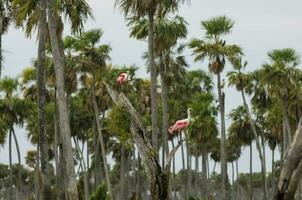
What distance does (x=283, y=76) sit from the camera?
135 ft

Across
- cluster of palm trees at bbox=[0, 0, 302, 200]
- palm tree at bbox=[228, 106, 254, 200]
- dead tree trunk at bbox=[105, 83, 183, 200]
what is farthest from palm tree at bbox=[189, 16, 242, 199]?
dead tree trunk at bbox=[105, 83, 183, 200]

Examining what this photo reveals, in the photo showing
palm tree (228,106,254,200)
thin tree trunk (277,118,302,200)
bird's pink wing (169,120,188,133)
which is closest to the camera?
thin tree trunk (277,118,302,200)

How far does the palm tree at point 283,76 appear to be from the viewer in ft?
136

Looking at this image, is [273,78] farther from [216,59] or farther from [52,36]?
[52,36]

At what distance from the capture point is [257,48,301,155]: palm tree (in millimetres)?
41312

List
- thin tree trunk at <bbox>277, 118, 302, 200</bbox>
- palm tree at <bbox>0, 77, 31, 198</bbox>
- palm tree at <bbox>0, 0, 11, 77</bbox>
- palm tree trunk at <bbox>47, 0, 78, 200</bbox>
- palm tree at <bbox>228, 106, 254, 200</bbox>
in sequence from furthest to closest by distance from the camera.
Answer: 1. palm tree at <bbox>228, 106, 254, 200</bbox>
2. palm tree at <bbox>0, 77, 31, 198</bbox>
3. palm tree at <bbox>0, 0, 11, 77</bbox>
4. palm tree trunk at <bbox>47, 0, 78, 200</bbox>
5. thin tree trunk at <bbox>277, 118, 302, 200</bbox>

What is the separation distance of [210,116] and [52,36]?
3119 centimetres

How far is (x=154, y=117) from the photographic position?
29844mm

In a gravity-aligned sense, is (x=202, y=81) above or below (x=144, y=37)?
above

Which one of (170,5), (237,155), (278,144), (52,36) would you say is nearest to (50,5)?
(52,36)

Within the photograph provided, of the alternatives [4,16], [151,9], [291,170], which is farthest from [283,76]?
[291,170]

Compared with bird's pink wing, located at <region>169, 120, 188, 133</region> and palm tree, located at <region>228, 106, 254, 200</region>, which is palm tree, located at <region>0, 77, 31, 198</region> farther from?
bird's pink wing, located at <region>169, 120, 188, 133</region>

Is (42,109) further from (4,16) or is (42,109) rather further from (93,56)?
(93,56)

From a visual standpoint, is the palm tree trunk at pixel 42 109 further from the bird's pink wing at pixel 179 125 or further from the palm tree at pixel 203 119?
the palm tree at pixel 203 119
